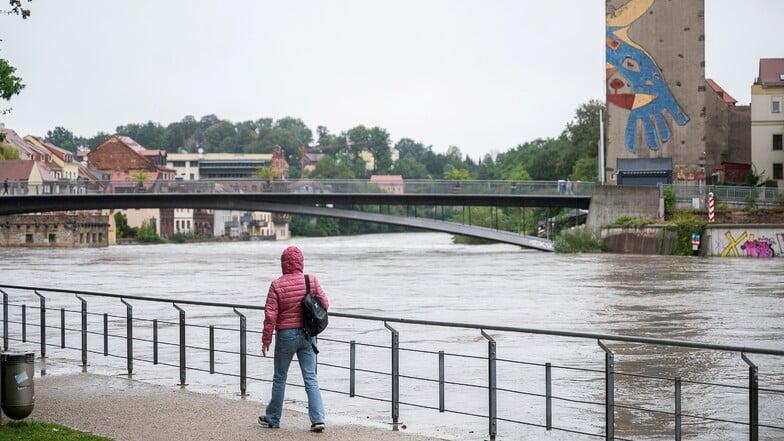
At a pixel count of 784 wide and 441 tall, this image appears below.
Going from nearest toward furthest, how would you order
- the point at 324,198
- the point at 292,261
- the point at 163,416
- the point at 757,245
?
the point at 292,261 < the point at 163,416 < the point at 757,245 < the point at 324,198

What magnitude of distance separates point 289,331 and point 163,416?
149 centimetres

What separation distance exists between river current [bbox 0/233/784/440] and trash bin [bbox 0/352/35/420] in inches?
136

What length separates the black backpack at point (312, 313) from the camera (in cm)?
1105

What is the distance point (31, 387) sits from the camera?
10.8 metres

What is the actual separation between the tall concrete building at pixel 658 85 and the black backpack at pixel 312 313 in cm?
7157

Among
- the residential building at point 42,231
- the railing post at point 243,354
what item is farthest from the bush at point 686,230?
the residential building at point 42,231

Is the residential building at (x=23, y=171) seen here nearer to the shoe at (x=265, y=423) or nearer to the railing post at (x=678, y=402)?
the shoe at (x=265, y=423)

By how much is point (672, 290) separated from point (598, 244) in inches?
1421

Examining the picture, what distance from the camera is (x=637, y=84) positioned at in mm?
80750

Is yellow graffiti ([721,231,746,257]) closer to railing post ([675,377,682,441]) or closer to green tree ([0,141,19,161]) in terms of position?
railing post ([675,377,682,441])

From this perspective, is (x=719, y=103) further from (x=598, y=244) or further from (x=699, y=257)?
(x=699, y=257)

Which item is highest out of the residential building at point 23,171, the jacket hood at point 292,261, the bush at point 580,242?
the residential building at point 23,171

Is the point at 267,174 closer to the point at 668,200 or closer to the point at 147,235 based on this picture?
the point at 147,235

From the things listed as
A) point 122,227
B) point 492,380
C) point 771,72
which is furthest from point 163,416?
point 122,227
